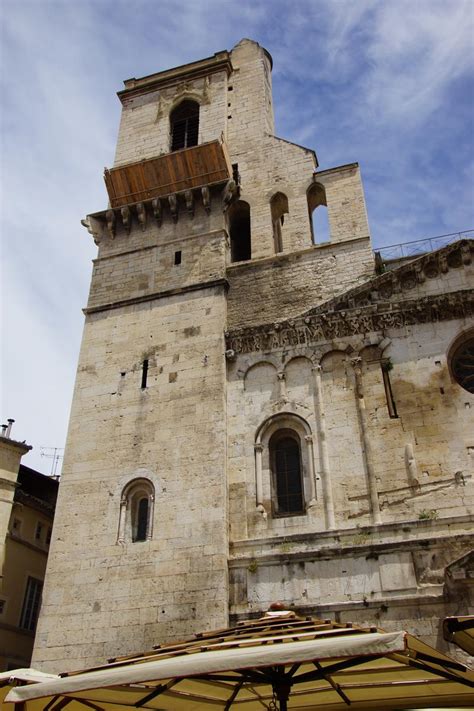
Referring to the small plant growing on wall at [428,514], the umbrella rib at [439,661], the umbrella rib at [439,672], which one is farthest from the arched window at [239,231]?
the umbrella rib at [439,661]

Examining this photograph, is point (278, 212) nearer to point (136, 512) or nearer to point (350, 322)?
point (350, 322)

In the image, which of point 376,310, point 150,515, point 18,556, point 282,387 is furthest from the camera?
point 18,556

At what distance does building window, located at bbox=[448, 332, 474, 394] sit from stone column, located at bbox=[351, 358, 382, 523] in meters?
2.06

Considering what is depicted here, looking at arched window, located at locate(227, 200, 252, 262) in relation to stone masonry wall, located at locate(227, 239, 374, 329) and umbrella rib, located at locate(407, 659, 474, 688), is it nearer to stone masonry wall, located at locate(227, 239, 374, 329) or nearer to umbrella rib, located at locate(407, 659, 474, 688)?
stone masonry wall, located at locate(227, 239, 374, 329)

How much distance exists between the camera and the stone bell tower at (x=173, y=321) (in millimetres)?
13039

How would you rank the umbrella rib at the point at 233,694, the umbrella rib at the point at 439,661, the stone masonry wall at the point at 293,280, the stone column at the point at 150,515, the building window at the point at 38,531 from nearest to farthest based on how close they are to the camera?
the umbrella rib at the point at 439,661
the umbrella rib at the point at 233,694
the stone column at the point at 150,515
the stone masonry wall at the point at 293,280
the building window at the point at 38,531

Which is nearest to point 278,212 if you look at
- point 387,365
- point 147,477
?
point 387,365

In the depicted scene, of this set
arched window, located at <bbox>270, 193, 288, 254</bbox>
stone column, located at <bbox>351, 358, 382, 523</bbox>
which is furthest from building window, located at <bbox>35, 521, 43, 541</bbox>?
stone column, located at <bbox>351, 358, 382, 523</bbox>

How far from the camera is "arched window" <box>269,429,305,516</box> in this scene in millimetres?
13672

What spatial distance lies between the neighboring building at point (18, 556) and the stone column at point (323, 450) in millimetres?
10687

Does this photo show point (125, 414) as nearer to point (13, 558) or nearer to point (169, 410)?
point (169, 410)

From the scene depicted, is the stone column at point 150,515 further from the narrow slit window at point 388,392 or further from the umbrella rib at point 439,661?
the umbrella rib at point 439,661

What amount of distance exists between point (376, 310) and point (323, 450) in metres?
3.72

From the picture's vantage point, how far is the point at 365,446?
13.5 meters
